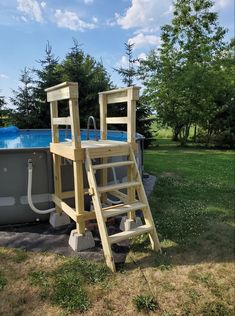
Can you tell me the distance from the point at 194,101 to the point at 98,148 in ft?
36.1

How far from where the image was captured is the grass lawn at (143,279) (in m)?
2.04

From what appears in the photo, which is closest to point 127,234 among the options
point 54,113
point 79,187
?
point 79,187

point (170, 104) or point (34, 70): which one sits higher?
point (34, 70)

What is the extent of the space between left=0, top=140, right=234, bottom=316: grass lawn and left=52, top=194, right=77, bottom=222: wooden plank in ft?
1.57

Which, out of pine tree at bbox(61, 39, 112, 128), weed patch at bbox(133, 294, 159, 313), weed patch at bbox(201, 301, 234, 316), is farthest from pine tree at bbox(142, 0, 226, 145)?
weed patch at bbox(133, 294, 159, 313)

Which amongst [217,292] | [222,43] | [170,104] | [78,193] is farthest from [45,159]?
[222,43]

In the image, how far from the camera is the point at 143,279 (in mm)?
2391

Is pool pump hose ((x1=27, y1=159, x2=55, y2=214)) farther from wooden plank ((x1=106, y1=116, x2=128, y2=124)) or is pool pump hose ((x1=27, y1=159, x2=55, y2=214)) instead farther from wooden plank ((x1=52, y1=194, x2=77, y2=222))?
wooden plank ((x1=106, y1=116, x2=128, y2=124))

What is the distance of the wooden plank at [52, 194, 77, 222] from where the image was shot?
3007 mm

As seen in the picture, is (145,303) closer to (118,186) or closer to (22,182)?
(118,186)

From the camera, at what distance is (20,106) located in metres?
10.3

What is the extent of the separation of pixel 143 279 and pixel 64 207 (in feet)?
4.25

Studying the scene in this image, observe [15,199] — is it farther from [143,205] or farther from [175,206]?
[175,206]

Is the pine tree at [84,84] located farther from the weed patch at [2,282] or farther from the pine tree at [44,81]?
the weed patch at [2,282]
